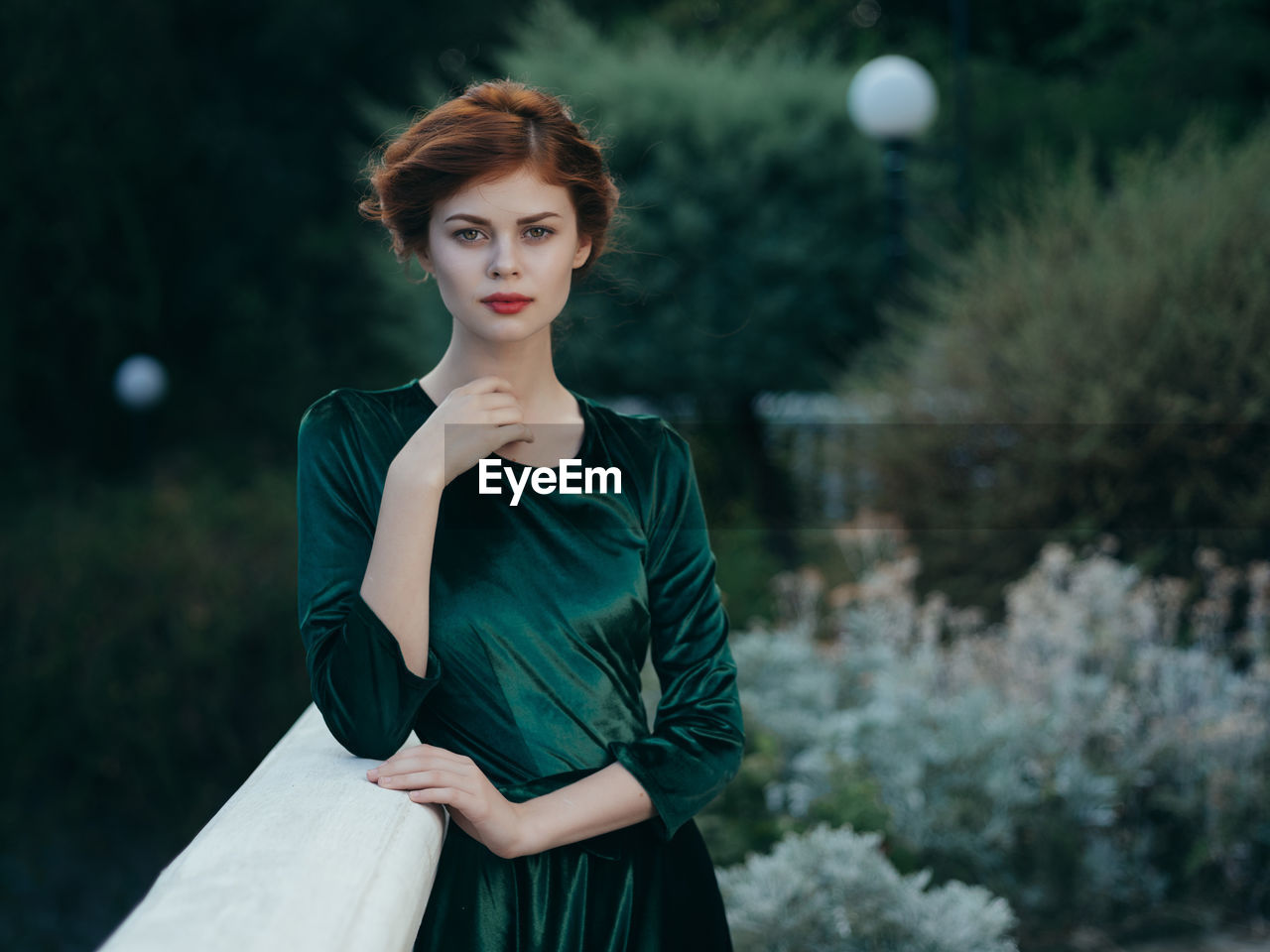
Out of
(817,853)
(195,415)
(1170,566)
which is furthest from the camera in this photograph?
(195,415)

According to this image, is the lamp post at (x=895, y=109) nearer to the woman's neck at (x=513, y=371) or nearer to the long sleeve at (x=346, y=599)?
the woman's neck at (x=513, y=371)

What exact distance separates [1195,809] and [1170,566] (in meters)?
2.02

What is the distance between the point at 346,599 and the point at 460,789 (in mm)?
285

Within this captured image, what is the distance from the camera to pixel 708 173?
9.52 meters

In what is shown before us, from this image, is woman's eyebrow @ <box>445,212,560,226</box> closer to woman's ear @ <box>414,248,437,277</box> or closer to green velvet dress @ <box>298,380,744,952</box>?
woman's ear @ <box>414,248,437,277</box>

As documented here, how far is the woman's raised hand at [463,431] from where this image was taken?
1419 mm

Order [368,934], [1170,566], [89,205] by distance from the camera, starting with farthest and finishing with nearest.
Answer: [89,205], [1170,566], [368,934]

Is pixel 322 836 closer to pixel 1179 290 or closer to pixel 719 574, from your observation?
pixel 719 574

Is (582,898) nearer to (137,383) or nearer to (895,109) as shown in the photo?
(895,109)

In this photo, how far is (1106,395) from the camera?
5.11 m

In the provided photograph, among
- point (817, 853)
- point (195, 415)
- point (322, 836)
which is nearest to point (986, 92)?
point (195, 415)

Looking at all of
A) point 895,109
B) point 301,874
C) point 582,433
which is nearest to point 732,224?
point 895,109

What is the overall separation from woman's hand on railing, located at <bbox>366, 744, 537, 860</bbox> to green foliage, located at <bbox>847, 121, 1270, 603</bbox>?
4.23 m

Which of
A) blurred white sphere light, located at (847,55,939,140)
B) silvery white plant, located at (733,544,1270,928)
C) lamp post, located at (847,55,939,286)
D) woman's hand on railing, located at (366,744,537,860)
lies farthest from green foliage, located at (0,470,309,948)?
blurred white sphere light, located at (847,55,939,140)
